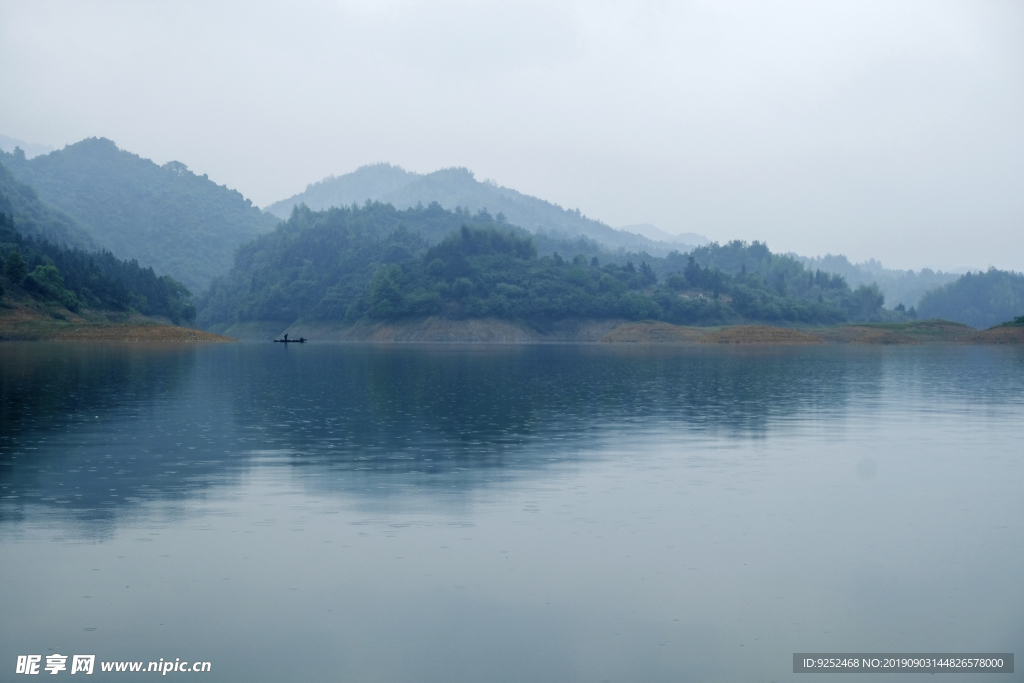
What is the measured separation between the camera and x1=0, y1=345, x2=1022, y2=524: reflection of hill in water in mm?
24859

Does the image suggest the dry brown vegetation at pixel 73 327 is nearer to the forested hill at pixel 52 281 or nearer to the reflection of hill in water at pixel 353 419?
the forested hill at pixel 52 281

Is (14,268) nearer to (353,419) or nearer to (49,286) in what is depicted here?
(49,286)

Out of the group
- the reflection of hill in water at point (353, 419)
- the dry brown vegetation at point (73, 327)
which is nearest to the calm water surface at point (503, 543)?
the reflection of hill in water at point (353, 419)

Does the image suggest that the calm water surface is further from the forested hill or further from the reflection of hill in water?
the forested hill

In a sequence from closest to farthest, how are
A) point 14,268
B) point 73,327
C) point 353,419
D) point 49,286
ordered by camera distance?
point 353,419 → point 73,327 → point 14,268 → point 49,286

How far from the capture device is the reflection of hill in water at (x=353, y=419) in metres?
24.9

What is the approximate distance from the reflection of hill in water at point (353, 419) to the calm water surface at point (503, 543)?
0.74ft

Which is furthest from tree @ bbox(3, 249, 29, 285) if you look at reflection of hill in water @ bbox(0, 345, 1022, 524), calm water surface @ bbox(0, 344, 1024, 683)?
calm water surface @ bbox(0, 344, 1024, 683)

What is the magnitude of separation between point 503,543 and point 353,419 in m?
22.4

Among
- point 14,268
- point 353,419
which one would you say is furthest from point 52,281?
point 353,419

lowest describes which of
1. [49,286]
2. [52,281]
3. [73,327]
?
[73,327]

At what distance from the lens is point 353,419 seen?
3934cm

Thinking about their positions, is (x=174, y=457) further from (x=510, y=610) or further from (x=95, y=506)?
(x=510, y=610)

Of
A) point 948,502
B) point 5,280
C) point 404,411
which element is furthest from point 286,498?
point 5,280
